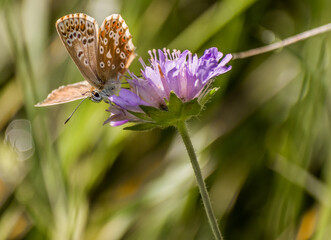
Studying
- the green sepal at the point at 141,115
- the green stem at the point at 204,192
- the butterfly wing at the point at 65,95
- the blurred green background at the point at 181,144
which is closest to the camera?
the green stem at the point at 204,192

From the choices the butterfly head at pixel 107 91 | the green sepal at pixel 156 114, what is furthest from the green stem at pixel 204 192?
the butterfly head at pixel 107 91

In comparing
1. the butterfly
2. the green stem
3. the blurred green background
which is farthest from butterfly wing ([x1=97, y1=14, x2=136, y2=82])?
the blurred green background

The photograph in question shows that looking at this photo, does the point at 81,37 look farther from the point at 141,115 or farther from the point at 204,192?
the point at 204,192

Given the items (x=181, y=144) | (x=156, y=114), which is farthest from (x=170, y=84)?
(x=181, y=144)

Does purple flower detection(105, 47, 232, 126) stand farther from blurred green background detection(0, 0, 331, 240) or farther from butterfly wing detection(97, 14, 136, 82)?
blurred green background detection(0, 0, 331, 240)

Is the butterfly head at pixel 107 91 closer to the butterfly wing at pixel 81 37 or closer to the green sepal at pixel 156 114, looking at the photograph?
the butterfly wing at pixel 81 37

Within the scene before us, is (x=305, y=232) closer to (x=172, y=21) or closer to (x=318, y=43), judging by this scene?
(x=318, y=43)

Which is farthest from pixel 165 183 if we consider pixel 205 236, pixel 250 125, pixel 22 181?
pixel 22 181
